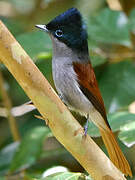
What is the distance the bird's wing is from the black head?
6.8 inches

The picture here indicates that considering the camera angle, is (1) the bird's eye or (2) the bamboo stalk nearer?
(2) the bamboo stalk

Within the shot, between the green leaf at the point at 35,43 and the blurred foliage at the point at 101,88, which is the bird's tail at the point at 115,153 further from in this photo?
the green leaf at the point at 35,43

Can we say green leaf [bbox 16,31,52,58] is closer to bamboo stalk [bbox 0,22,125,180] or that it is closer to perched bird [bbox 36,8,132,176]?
perched bird [bbox 36,8,132,176]

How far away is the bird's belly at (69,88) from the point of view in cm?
248

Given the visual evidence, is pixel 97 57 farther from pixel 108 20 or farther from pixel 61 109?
pixel 61 109

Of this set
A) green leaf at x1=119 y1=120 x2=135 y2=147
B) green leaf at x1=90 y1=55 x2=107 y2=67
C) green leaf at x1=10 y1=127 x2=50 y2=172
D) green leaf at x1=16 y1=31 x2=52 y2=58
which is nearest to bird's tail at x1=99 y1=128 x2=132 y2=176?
green leaf at x1=119 y1=120 x2=135 y2=147

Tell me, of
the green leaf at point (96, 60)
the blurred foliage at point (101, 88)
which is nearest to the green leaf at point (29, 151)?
the blurred foliage at point (101, 88)

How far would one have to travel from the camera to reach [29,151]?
269cm

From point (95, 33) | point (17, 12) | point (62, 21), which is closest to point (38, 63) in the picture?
point (95, 33)

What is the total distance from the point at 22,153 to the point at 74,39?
80 centimetres

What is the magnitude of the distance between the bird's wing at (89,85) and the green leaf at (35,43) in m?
0.34

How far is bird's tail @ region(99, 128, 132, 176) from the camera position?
227 centimetres

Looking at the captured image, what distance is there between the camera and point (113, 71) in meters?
3.16

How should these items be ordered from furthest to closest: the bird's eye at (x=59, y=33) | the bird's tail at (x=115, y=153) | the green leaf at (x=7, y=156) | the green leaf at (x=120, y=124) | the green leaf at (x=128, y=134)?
1. the green leaf at (x=7, y=156)
2. the bird's eye at (x=59, y=33)
3. the bird's tail at (x=115, y=153)
4. the green leaf at (x=120, y=124)
5. the green leaf at (x=128, y=134)
